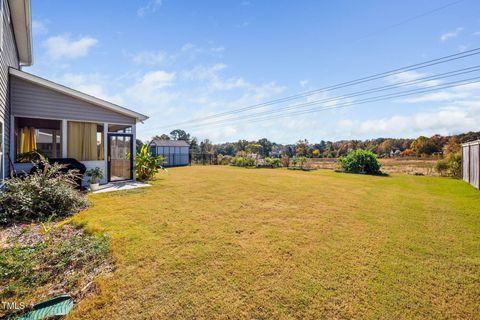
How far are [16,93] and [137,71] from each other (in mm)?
8191

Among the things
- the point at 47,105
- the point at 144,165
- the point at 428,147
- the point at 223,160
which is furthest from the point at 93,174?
the point at 428,147

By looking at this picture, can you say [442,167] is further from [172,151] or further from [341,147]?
[341,147]

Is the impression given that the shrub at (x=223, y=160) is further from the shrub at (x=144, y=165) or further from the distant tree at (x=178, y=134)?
the distant tree at (x=178, y=134)

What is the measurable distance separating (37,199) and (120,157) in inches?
197

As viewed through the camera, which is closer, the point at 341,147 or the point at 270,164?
the point at 270,164

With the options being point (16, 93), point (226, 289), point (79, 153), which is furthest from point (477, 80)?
point (16, 93)

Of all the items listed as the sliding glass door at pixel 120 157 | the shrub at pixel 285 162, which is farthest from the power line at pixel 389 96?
the sliding glass door at pixel 120 157

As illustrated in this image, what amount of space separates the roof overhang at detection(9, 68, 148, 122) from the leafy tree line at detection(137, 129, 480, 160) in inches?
688

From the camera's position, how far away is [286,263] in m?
2.90

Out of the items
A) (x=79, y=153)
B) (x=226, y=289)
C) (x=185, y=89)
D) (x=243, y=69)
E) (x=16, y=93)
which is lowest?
(x=226, y=289)

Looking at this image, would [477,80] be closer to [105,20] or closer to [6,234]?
[105,20]

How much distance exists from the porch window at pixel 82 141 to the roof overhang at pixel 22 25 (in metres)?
2.86

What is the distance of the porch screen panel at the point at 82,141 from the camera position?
774cm

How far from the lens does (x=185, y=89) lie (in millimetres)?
20391
